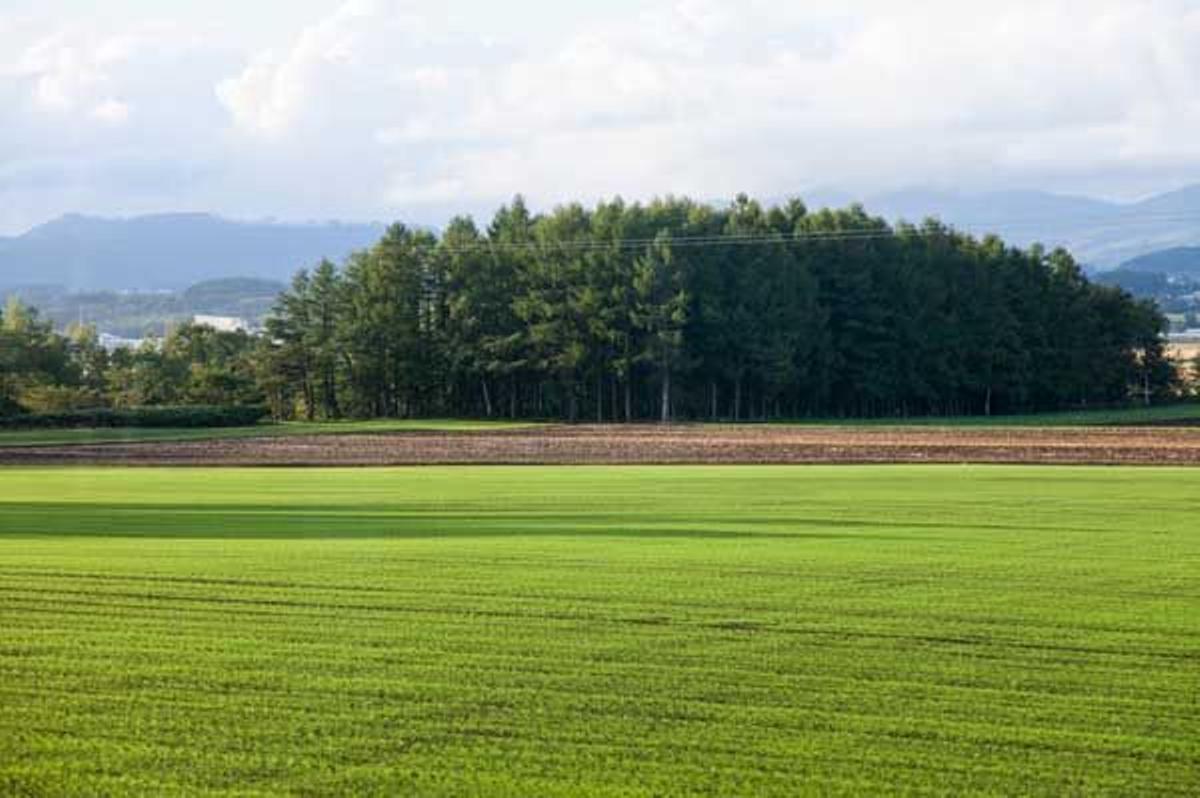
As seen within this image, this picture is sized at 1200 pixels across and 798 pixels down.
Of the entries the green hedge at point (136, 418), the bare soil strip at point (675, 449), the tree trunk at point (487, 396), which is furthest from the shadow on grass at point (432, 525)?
the tree trunk at point (487, 396)

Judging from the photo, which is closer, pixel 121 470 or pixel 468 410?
pixel 121 470

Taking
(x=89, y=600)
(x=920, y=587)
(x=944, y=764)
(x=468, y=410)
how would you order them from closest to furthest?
(x=944, y=764), (x=89, y=600), (x=920, y=587), (x=468, y=410)

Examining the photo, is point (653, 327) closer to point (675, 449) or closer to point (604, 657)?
point (675, 449)

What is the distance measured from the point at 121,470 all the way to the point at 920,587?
3610 cm

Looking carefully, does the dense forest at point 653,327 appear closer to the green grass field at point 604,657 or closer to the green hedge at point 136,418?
the green hedge at point 136,418

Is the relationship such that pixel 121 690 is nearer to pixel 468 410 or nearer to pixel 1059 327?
pixel 468 410

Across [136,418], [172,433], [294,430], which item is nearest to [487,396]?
[294,430]

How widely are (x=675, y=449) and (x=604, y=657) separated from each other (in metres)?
40.4

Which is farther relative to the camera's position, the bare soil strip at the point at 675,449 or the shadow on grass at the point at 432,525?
the bare soil strip at the point at 675,449

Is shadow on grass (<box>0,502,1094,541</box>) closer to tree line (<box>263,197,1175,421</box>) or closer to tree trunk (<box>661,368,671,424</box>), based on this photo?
tree line (<box>263,197,1175,421</box>)

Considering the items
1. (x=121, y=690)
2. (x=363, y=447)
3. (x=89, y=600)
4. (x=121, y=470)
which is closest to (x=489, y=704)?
(x=121, y=690)

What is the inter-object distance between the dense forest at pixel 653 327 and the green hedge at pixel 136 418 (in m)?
16.1

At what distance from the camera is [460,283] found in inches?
3824

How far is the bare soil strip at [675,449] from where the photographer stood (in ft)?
151
